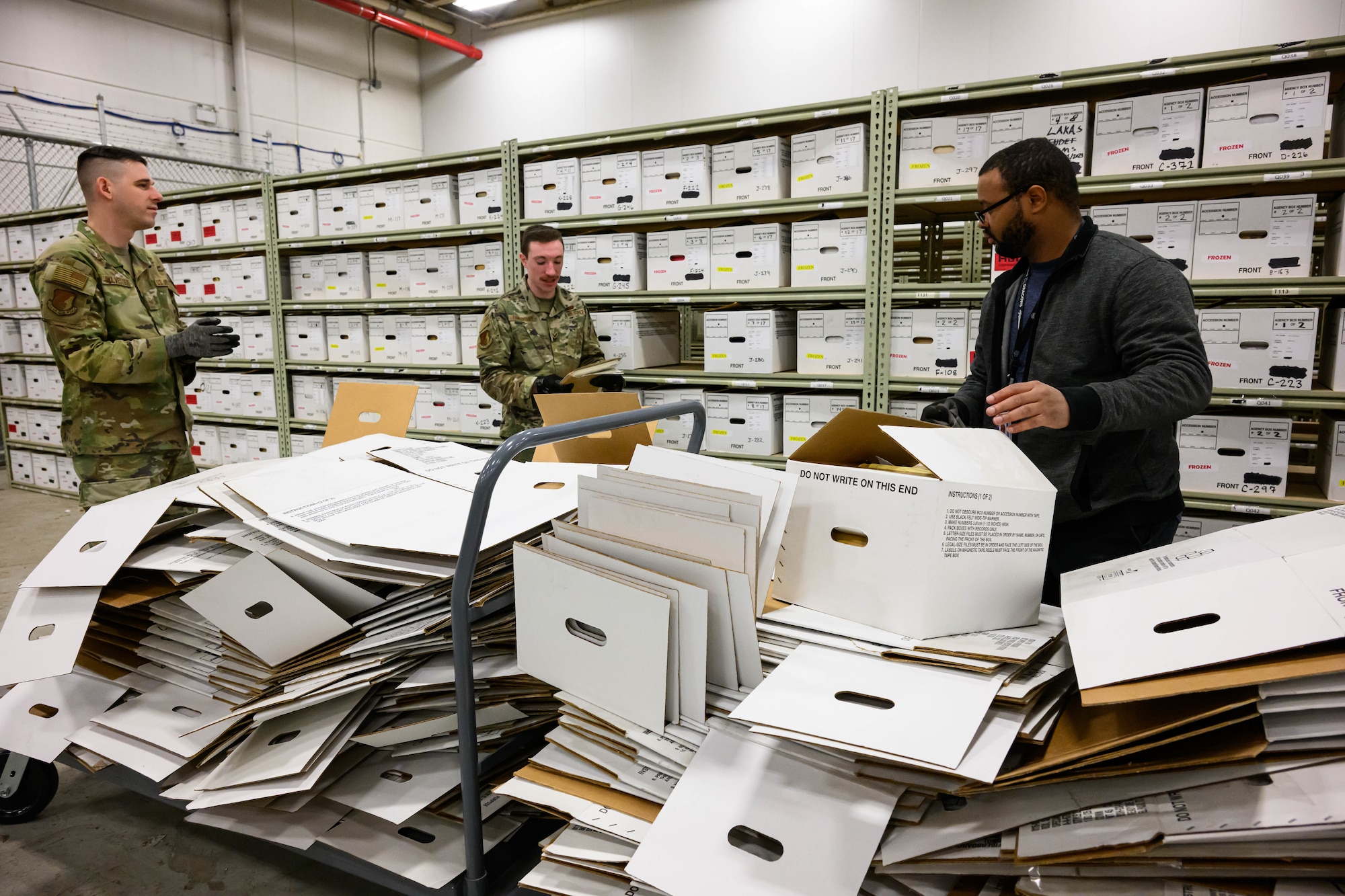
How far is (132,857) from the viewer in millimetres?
1782

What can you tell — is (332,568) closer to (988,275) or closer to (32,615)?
(32,615)

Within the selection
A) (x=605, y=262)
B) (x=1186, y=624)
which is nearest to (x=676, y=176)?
(x=605, y=262)

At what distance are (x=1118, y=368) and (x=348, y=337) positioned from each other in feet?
13.5

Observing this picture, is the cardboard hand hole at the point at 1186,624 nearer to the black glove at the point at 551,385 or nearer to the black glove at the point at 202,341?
the black glove at the point at 551,385

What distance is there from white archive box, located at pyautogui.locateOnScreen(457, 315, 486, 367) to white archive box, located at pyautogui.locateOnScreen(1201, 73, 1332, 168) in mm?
3255

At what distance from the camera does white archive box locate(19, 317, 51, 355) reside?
5844 millimetres

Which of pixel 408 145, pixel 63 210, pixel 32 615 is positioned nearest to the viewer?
pixel 32 615

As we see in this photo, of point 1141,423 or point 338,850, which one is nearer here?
point 338,850

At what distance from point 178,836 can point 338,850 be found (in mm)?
903

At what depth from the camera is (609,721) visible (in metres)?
1.03

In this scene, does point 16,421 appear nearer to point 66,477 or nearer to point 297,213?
point 66,477

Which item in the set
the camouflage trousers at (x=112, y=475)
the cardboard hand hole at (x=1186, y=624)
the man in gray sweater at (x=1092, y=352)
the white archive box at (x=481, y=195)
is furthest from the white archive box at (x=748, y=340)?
the cardboard hand hole at (x=1186, y=624)

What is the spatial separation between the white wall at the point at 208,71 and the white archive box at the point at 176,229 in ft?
5.79

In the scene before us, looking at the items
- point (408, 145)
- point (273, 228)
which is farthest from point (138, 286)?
point (408, 145)
